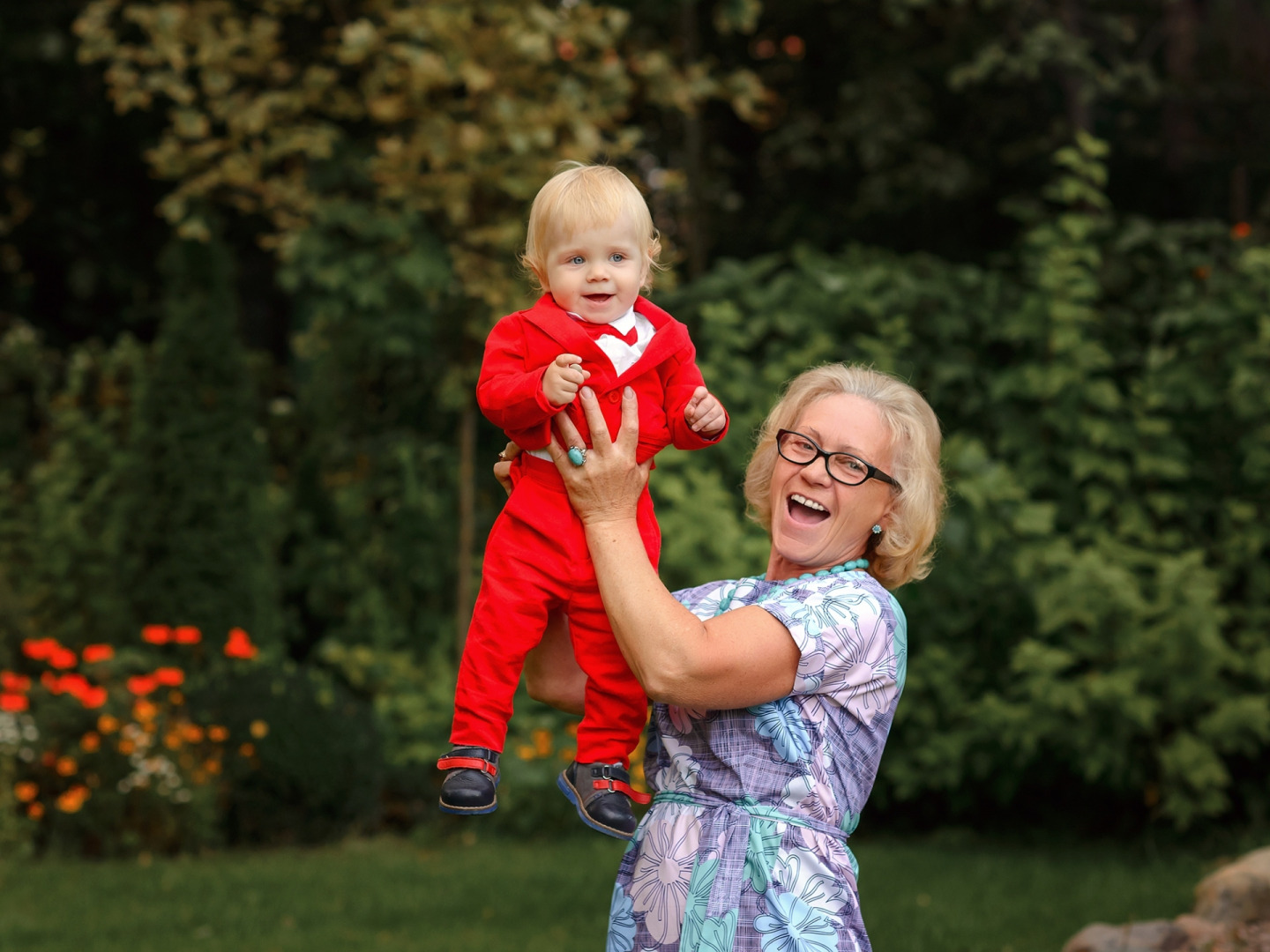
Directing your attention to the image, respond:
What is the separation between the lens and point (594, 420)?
207cm

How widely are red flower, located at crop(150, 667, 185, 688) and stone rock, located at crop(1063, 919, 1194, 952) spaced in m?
3.93

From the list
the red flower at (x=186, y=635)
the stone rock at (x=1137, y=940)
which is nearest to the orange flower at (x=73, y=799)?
the red flower at (x=186, y=635)

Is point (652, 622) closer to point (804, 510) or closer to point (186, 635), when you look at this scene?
point (804, 510)

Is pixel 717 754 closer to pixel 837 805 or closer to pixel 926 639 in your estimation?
pixel 837 805

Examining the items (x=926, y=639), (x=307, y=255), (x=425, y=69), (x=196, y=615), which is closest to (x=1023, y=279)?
(x=926, y=639)

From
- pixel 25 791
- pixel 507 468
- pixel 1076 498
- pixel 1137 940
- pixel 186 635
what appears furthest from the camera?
pixel 186 635

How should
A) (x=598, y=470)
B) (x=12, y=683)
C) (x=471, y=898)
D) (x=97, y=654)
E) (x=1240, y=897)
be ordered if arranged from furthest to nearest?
1. (x=97, y=654)
2. (x=12, y=683)
3. (x=471, y=898)
4. (x=1240, y=897)
5. (x=598, y=470)

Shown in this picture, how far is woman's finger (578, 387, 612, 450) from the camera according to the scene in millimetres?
2061

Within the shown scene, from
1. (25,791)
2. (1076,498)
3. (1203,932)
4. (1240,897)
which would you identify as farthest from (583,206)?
(25,791)

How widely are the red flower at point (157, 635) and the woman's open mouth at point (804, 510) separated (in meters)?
4.79

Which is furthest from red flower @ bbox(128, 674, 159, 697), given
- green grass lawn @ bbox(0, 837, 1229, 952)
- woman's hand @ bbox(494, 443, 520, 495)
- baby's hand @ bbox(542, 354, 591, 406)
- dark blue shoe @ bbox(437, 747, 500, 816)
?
baby's hand @ bbox(542, 354, 591, 406)

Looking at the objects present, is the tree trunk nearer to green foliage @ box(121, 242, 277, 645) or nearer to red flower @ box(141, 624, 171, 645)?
green foliage @ box(121, 242, 277, 645)

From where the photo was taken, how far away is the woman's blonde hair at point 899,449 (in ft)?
7.07

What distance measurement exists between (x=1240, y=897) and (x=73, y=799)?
434 centimetres
